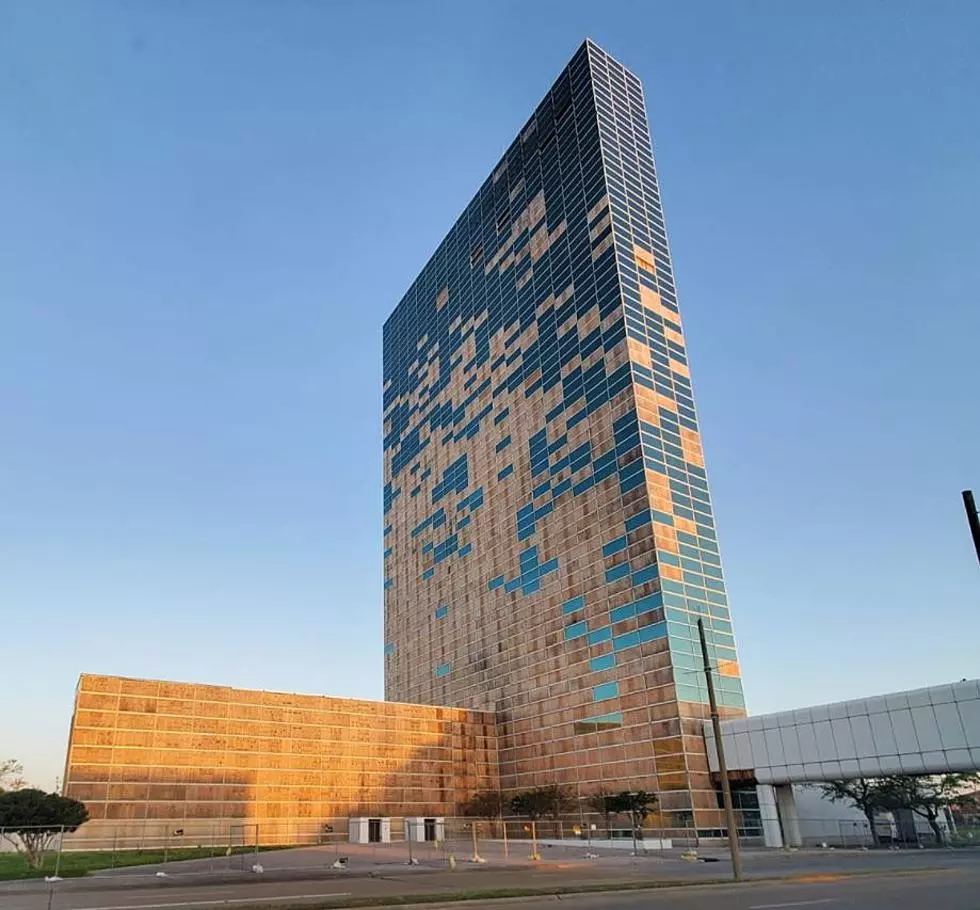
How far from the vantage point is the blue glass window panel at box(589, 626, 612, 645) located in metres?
80.5

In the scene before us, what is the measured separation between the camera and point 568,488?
302 ft

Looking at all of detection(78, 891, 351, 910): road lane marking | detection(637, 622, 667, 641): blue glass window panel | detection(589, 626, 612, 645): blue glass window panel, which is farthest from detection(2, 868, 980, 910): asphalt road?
detection(589, 626, 612, 645): blue glass window panel

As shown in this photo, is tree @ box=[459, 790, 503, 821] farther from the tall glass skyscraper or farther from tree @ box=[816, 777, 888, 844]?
tree @ box=[816, 777, 888, 844]

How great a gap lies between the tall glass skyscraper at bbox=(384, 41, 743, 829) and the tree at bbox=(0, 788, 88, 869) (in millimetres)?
48667

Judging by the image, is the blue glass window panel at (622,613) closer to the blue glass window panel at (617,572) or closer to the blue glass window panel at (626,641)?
the blue glass window panel at (626,641)

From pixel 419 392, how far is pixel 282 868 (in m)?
106

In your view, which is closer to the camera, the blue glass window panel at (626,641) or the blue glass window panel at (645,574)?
the blue glass window panel at (645,574)

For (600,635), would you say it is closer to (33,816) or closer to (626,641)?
(626,641)

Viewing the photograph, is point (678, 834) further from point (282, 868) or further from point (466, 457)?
point (466, 457)

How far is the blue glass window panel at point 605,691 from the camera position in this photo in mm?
77875

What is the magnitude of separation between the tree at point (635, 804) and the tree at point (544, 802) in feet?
40.0

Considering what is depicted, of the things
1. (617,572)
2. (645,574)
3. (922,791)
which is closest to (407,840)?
(645,574)

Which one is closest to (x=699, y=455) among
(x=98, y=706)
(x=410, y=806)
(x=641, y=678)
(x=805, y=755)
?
(x=641, y=678)

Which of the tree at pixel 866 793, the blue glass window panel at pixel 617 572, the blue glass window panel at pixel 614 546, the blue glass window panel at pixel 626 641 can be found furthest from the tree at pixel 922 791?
the blue glass window panel at pixel 614 546
